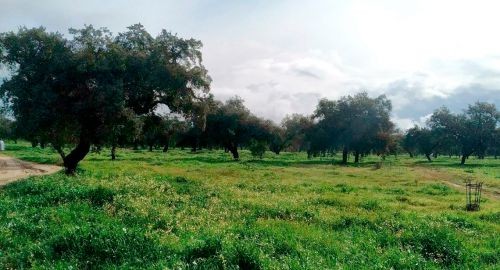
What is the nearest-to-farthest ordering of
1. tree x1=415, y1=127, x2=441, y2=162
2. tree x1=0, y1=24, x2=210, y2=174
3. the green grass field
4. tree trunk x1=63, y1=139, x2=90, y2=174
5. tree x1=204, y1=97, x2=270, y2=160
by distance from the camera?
1. the green grass field
2. tree x1=0, y1=24, x2=210, y2=174
3. tree trunk x1=63, y1=139, x2=90, y2=174
4. tree x1=204, y1=97, x2=270, y2=160
5. tree x1=415, y1=127, x2=441, y2=162

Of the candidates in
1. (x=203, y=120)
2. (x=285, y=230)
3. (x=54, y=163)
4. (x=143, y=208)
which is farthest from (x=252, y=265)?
(x=54, y=163)

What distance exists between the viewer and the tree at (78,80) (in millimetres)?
30234

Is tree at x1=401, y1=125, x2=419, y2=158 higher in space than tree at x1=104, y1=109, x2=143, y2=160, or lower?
higher

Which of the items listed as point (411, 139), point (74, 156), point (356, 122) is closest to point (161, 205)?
point (74, 156)

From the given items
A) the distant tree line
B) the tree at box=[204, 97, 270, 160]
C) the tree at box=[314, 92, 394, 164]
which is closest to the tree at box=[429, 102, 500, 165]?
the tree at box=[314, 92, 394, 164]

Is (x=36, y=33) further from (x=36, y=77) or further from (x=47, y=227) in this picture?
(x=47, y=227)

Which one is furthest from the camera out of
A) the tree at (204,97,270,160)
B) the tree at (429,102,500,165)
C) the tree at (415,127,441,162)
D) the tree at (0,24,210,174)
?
the tree at (415,127,441,162)

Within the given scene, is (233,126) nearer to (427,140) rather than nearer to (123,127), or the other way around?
(123,127)

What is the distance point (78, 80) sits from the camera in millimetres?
31766

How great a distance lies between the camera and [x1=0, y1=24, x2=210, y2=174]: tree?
30.2 meters

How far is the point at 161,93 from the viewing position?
35969 mm

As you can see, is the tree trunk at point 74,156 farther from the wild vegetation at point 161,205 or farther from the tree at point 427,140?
the tree at point 427,140

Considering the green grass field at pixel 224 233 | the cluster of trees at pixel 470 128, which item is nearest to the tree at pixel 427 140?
the cluster of trees at pixel 470 128

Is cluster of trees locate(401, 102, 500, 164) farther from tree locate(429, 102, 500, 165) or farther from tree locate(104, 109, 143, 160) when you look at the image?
tree locate(104, 109, 143, 160)
